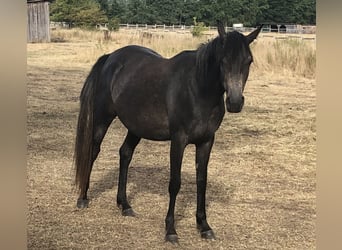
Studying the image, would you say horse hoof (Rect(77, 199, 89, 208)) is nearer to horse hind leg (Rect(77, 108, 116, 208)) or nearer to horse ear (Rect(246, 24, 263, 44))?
horse hind leg (Rect(77, 108, 116, 208))

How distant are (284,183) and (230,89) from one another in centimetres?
57

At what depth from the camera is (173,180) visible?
196cm


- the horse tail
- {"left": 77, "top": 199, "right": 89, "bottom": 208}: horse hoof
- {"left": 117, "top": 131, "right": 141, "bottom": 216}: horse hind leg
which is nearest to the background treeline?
the horse tail

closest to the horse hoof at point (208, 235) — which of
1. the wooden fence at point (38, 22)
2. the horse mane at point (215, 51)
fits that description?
the horse mane at point (215, 51)

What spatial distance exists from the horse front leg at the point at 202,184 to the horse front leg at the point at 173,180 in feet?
0.30

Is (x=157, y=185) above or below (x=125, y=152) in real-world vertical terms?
below

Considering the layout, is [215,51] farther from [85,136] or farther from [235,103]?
[85,136]

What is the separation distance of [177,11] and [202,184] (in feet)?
2.41

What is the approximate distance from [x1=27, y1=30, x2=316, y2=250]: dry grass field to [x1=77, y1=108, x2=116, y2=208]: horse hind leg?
0.17ft

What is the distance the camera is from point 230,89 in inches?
66.2

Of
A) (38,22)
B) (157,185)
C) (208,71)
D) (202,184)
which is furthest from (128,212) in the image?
(38,22)

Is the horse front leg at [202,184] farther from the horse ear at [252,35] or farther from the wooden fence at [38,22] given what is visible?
the wooden fence at [38,22]
